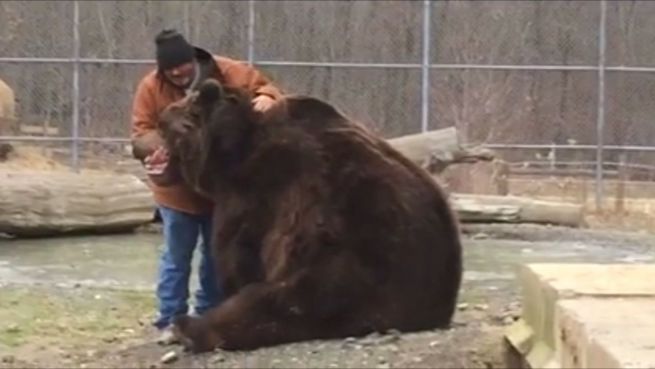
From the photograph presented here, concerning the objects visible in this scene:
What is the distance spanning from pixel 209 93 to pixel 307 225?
2.56ft

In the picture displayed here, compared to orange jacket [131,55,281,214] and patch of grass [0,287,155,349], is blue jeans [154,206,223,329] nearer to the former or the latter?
orange jacket [131,55,281,214]

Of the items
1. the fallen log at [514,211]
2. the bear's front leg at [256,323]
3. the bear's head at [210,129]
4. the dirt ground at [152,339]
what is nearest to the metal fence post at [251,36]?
the fallen log at [514,211]

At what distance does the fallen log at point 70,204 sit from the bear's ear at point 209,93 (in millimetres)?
6946

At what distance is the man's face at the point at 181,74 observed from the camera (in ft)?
24.2

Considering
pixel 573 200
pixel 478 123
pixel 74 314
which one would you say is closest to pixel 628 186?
pixel 573 200

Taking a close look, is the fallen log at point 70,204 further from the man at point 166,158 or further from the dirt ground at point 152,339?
the man at point 166,158

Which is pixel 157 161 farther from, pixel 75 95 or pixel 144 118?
pixel 75 95

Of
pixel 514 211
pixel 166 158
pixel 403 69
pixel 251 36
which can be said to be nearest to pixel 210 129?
pixel 166 158

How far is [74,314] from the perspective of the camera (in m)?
9.53

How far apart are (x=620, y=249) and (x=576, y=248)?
406mm

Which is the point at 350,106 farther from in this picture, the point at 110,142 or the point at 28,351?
the point at 28,351

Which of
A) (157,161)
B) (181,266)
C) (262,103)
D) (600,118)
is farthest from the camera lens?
(600,118)

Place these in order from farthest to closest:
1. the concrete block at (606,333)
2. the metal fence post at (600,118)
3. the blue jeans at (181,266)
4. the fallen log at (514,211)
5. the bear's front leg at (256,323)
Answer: the metal fence post at (600,118) → the fallen log at (514,211) → the blue jeans at (181,266) → the bear's front leg at (256,323) → the concrete block at (606,333)

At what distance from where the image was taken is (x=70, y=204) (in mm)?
14070
